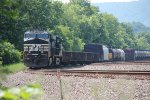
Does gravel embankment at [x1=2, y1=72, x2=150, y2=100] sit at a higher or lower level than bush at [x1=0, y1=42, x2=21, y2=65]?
lower

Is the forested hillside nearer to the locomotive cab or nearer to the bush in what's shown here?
the bush

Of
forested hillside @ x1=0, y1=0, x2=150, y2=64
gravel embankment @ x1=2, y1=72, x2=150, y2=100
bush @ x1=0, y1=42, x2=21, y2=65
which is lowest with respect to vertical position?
gravel embankment @ x1=2, y1=72, x2=150, y2=100

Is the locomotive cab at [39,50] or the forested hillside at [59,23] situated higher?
the forested hillside at [59,23]

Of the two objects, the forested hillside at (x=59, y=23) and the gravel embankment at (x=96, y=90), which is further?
the forested hillside at (x=59, y=23)

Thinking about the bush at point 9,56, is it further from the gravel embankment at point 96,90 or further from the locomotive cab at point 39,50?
the gravel embankment at point 96,90

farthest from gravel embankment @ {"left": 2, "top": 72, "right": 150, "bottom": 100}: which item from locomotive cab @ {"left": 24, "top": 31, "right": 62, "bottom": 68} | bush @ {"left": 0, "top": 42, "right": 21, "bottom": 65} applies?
bush @ {"left": 0, "top": 42, "right": 21, "bottom": 65}

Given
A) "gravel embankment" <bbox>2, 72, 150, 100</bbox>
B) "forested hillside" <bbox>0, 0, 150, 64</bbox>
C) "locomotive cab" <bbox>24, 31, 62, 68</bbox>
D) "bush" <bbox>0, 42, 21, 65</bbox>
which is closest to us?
"gravel embankment" <bbox>2, 72, 150, 100</bbox>

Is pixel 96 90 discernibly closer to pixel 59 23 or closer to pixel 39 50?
pixel 39 50

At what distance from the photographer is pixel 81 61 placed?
137 ft

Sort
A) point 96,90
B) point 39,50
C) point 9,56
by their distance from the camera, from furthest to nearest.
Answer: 1. point 9,56
2. point 39,50
3. point 96,90

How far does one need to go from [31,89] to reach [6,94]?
8 centimetres

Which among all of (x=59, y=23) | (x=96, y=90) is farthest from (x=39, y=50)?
(x=59, y=23)

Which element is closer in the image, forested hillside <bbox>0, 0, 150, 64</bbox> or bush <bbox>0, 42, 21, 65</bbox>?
bush <bbox>0, 42, 21, 65</bbox>

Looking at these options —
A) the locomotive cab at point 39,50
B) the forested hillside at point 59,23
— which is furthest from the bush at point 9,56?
the locomotive cab at point 39,50
